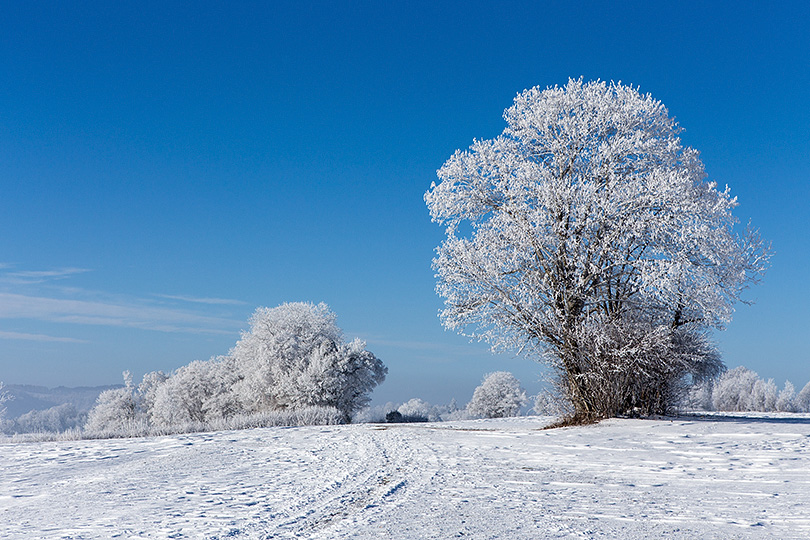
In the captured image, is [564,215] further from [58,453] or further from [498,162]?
[58,453]

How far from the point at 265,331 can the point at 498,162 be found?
27.3m

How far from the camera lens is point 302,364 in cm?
3703

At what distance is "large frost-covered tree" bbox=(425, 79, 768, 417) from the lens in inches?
560

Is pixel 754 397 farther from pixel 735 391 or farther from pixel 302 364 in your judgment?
pixel 302 364

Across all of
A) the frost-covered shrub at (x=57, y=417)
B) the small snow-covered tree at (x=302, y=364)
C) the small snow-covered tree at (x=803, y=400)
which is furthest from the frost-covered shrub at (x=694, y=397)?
the frost-covered shrub at (x=57, y=417)

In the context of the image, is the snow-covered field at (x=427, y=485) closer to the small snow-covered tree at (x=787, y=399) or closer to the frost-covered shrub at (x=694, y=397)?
the frost-covered shrub at (x=694, y=397)

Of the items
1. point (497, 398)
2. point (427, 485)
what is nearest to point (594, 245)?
point (427, 485)

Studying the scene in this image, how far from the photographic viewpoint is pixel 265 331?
39.3m

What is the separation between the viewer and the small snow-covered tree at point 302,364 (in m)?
36.0

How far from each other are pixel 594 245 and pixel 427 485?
900 centimetres

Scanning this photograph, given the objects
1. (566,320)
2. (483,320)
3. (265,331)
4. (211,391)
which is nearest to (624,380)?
(566,320)

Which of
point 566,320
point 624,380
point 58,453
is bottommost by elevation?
point 58,453

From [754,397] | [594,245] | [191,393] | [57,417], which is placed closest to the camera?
[594,245]

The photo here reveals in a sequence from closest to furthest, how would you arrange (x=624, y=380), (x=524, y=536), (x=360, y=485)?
(x=524, y=536) < (x=360, y=485) < (x=624, y=380)
